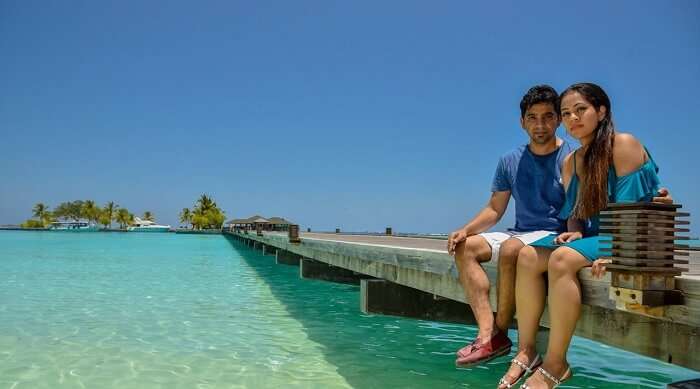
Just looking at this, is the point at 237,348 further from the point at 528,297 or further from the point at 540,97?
the point at 540,97

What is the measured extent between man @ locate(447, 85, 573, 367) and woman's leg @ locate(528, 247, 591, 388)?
20.9 inches

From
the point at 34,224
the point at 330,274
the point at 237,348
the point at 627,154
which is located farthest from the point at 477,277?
the point at 34,224

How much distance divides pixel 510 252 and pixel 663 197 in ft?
2.70

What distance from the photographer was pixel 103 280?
55.1 feet

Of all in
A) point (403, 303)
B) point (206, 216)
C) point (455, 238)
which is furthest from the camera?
point (206, 216)

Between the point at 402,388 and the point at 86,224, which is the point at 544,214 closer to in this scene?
the point at 402,388

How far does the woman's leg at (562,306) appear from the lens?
2.71 meters

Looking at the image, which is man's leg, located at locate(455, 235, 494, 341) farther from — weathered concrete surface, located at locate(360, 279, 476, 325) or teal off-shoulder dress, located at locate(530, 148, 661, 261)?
weathered concrete surface, located at locate(360, 279, 476, 325)

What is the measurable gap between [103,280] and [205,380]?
1246cm

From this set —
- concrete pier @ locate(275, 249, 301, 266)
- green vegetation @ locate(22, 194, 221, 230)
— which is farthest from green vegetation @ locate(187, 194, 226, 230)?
concrete pier @ locate(275, 249, 301, 266)

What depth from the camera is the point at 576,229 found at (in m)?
3.12

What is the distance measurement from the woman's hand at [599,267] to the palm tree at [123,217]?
158409 millimetres

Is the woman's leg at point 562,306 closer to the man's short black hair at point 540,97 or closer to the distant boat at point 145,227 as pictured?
the man's short black hair at point 540,97

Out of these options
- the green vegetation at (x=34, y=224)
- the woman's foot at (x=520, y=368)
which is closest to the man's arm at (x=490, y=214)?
the woman's foot at (x=520, y=368)
